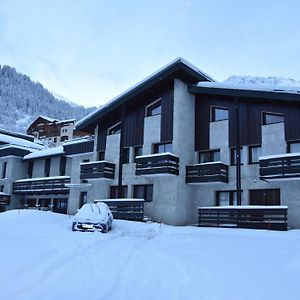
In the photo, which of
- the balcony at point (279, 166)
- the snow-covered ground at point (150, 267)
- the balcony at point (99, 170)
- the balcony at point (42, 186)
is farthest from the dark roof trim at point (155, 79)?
the snow-covered ground at point (150, 267)

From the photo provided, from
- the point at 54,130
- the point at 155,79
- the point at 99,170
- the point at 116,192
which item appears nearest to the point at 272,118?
the point at 155,79

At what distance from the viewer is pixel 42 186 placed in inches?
1393

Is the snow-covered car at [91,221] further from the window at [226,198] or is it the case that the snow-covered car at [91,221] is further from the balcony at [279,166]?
the balcony at [279,166]

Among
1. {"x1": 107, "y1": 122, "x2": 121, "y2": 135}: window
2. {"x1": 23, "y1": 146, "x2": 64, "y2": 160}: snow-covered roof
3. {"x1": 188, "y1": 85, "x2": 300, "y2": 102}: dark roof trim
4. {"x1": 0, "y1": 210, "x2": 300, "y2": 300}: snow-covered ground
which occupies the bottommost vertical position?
{"x1": 0, "y1": 210, "x2": 300, "y2": 300}: snow-covered ground

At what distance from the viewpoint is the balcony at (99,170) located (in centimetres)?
2727

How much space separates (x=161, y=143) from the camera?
2622 cm

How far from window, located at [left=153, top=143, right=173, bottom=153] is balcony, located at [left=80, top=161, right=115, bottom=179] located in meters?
3.75

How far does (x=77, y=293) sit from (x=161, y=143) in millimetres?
18717

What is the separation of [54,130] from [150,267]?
8666cm

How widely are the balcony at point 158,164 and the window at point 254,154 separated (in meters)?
4.69

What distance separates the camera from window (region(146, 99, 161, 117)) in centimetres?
2723

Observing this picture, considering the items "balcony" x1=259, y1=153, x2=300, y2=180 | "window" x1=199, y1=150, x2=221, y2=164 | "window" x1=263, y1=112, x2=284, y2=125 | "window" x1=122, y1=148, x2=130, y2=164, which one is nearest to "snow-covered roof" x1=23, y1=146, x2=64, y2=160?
"window" x1=122, y1=148, x2=130, y2=164

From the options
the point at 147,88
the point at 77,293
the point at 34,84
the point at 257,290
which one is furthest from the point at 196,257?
the point at 34,84

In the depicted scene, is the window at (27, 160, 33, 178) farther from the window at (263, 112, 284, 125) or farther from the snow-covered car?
the window at (263, 112, 284, 125)
